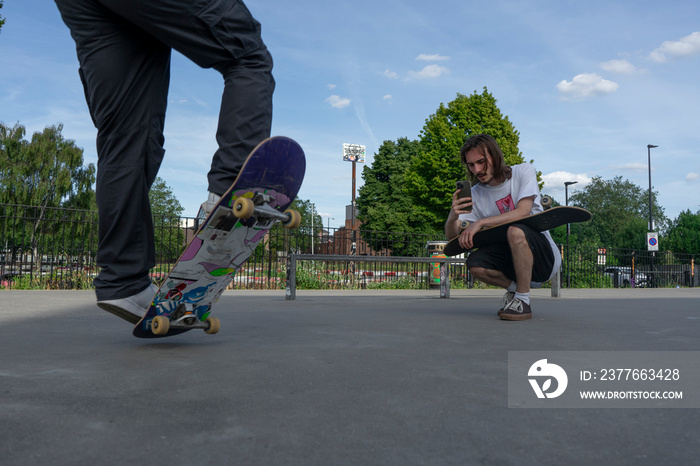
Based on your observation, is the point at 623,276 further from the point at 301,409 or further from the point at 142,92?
the point at 301,409

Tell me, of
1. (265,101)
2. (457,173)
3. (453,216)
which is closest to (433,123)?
(457,173)

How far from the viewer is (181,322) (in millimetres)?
2248

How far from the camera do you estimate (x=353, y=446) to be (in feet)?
3.49

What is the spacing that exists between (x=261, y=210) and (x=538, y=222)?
2.54 meters

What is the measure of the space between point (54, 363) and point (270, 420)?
1.09 metres

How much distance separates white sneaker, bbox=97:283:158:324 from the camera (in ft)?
7.22

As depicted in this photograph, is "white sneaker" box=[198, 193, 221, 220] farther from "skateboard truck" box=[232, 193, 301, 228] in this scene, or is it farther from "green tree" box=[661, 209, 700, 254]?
"green tree" box=[661, 209, 700, 254]

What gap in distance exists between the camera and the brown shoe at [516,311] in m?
3.71

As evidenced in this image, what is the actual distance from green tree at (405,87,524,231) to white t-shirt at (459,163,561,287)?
2138cm

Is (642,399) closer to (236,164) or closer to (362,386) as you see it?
(362,386)

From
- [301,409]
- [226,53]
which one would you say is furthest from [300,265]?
[301,409]

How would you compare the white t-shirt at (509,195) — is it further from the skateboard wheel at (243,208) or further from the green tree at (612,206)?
the green tree at (612,206)

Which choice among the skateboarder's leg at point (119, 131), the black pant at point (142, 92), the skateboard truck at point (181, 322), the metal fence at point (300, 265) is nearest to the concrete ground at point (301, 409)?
the skateboard truck at point (181, 322)

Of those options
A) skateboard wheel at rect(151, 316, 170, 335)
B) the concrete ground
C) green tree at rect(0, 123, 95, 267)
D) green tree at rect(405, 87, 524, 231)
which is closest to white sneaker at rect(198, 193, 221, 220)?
skateboard wheel at rect(151, 316, 170, 335)
